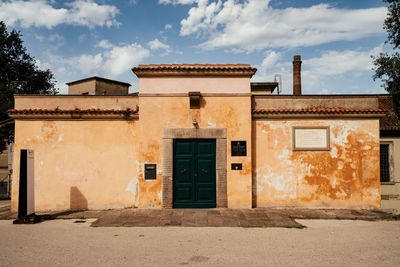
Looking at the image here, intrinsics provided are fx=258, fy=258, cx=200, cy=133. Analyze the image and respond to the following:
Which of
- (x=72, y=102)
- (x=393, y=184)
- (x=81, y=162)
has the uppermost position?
(x=72, y=102)

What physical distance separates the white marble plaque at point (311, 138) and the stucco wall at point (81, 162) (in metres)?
5.66

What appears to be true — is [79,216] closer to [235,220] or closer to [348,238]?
[235,220]

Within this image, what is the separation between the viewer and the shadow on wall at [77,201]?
8805 mm

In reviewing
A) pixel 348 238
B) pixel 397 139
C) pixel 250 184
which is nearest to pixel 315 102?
pixel 250 184

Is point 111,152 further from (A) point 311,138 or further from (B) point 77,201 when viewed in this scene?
(A) point 311,138

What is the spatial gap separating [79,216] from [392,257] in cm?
797

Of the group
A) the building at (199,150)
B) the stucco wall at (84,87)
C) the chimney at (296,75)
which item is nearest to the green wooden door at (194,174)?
the building at (199,150)

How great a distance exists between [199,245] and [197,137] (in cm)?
400

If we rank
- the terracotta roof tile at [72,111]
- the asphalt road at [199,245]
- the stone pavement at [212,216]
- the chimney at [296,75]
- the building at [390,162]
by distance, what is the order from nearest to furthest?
the asphalt road at [199,245]
the stone pavement at [212,216]
the terracotta roof tile at [72,111]
the building at [390,162]
the chimney at [296,75]

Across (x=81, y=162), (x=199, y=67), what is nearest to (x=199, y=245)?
(x=81, y=162)

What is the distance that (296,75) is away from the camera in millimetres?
14859

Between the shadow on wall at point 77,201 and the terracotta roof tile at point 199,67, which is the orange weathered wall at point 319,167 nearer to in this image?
the terracotta roof tile at point 199,67

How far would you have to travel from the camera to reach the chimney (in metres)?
14.7

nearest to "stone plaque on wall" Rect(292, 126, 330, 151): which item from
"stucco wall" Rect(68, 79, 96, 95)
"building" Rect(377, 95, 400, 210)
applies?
"building" Rect(377, 95, 400, 210)
